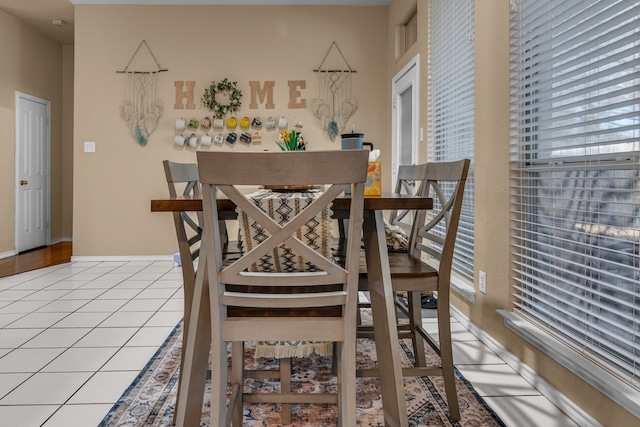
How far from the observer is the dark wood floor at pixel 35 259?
4500 millimetres

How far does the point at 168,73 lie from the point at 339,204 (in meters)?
4.21

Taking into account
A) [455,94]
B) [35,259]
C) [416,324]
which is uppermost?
[455,94]

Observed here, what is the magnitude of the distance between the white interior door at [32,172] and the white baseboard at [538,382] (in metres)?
5.52

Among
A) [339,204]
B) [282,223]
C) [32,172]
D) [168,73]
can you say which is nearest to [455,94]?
[339,204]

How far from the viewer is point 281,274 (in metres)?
1.24

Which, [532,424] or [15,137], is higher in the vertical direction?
[15,137]

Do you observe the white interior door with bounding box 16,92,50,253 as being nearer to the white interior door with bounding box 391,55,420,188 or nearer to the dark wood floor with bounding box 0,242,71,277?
the dark wood floor with bounding box 0,242,71,277

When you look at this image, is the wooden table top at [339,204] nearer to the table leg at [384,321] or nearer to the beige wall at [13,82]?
the table leg at [384,321]

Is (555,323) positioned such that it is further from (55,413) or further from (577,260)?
(55,413)

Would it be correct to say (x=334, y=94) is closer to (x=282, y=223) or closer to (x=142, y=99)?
(x=142, y=99)

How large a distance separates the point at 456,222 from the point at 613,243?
0.50 m

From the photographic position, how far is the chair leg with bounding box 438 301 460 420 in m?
1.63

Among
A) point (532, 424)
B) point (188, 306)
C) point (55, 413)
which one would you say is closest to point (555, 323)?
point (532, 424)

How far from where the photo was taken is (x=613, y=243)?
1.48 meters
